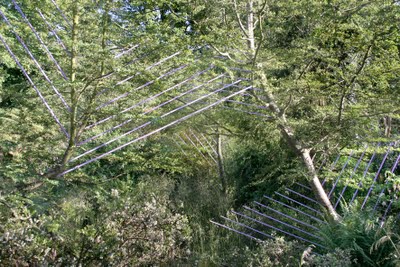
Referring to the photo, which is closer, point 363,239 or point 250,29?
point 363,239

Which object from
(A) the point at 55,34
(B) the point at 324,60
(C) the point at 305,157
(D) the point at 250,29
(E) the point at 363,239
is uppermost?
(A) the point at 55,34

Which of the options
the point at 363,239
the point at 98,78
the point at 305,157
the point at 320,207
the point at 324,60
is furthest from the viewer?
the point at 320,207

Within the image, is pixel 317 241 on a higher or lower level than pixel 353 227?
lower

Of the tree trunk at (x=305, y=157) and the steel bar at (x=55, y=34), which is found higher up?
the steel bar at (x=55, y=34)

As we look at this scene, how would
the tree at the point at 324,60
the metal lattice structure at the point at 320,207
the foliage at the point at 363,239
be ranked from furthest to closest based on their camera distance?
the metal lattice structure at the point at 320,207
the tree at the point at 324,60
the foliage at the point at 363,239

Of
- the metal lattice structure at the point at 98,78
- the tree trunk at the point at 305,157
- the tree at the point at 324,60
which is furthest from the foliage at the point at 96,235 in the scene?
the tree at the point at 324,60

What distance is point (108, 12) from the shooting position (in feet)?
10.1

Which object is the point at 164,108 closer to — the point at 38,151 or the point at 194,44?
the point at 194,44

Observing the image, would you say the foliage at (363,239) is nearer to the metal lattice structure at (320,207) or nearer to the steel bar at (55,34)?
the metal lattice structure at (320,207)

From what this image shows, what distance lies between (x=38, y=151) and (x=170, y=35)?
139 cm

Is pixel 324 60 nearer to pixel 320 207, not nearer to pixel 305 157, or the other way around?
pixel 305 157

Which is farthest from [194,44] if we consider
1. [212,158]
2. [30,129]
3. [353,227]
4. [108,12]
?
[212,158]

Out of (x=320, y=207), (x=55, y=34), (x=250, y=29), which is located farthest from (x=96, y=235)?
(x=250, y=29)

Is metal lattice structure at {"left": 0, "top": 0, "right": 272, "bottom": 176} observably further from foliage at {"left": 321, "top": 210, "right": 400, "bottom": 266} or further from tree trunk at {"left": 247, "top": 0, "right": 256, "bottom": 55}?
foliage at {"left": 321, "top": 210, "right": 400, "bottom": 266}
